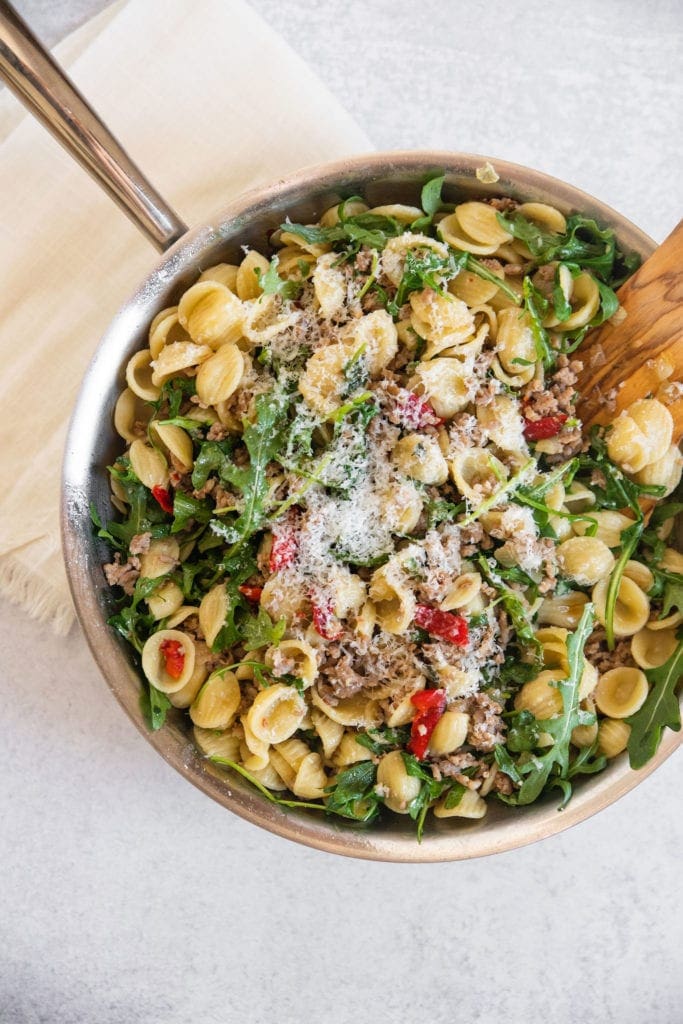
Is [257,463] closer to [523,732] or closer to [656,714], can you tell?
[523,732]

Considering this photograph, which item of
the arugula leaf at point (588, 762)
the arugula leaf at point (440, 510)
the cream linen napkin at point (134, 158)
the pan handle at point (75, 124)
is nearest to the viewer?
the pan handle at point (75, 124)

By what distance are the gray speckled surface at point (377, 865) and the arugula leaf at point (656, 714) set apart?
756mm

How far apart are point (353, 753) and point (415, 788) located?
0.19 meters

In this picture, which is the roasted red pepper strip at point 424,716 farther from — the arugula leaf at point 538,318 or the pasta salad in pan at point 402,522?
the arugula leaf at point 538,318

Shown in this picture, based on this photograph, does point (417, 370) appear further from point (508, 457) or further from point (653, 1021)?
point (653, 1021)

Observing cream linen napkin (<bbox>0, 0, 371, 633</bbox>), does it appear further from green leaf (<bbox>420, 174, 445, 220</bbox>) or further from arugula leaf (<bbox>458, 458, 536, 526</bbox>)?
arugula leaf (<bbox>458, 458, 536, 526</bbox>)

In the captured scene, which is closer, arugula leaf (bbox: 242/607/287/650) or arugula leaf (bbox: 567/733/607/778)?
arugula leaf (bbox: 242/607/287/650)

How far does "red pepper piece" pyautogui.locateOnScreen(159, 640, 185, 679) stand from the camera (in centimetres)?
243

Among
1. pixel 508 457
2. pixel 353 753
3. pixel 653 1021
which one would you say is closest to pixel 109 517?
pixel 353 753

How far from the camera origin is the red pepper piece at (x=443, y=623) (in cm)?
227

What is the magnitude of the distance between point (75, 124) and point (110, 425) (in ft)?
2.65

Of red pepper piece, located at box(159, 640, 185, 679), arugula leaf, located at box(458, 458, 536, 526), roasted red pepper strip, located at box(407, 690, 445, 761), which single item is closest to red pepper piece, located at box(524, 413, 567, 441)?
arugula leaf, located at box(458, 458, 536, 526)

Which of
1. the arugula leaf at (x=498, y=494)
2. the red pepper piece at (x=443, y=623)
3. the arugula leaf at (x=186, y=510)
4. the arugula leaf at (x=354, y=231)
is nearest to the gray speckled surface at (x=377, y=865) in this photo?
the arugula leaf at (x=354, y=231)

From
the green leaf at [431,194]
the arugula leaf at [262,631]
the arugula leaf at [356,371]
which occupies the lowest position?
the arugula leaf at [262,631]
